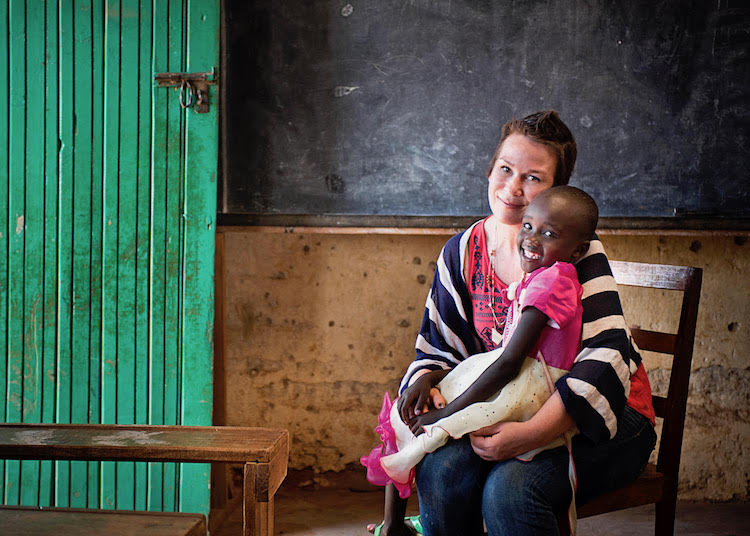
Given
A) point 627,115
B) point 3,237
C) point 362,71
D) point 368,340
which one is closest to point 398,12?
point 362,71

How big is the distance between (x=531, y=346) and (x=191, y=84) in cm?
164

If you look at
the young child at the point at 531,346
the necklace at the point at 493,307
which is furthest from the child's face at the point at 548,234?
the necklace at the point at 493,307

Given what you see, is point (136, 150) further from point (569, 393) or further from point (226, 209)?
point (569, 393)

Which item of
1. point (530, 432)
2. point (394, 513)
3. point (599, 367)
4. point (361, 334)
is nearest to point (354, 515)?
point (361, 334)

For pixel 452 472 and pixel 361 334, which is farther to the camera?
pixel 361 334

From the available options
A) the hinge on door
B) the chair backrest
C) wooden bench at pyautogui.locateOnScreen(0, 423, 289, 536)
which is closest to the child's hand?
wooden bench at pyautogui.locateOnScreen(0, 423, 289, 536)

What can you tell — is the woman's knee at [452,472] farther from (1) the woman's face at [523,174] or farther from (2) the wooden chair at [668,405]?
(1) the woman's face at [523,174]

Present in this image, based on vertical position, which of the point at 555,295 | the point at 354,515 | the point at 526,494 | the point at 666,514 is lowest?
the point at 354,515

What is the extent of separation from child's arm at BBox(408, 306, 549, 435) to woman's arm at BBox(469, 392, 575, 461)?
0.09 meters

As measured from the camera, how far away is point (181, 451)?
4.31 feet

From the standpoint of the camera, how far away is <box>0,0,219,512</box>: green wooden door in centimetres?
241

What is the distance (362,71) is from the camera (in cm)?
259

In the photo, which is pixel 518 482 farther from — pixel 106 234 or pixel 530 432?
pixel 106 234

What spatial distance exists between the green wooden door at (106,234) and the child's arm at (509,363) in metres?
1.28
